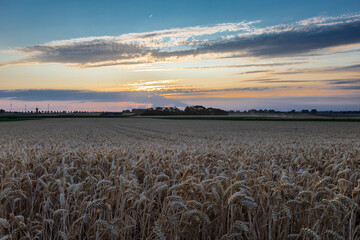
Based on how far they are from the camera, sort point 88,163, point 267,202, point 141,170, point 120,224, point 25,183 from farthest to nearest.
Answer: point 88,163 → point 141,170 → point 25,183 → point 267,202 → point 120,224

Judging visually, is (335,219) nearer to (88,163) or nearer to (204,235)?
(204,235)

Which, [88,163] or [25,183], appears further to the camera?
[88,163]

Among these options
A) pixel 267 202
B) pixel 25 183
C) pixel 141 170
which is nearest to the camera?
pixel 267 202

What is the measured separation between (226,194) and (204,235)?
68 cm

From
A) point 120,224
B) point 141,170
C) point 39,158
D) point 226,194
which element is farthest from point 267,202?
point 39,158

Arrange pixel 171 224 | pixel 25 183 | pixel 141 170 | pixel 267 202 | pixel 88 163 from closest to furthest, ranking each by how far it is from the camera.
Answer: pixel 171 224, pixel 267 202, pixel 25 183, pixel 141 170, pixel 88 163

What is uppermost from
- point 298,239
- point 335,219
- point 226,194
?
point 226,194

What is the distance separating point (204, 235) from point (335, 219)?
1.88 metres

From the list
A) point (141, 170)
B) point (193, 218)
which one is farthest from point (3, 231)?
point (141, 170)

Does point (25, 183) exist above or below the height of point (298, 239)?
above

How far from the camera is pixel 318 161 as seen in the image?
7.69 m

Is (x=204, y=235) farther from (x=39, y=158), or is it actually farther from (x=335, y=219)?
(x=39, y=158)

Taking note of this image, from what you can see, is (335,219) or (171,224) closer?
(171,224)

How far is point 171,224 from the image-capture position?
11.9 ft
